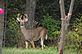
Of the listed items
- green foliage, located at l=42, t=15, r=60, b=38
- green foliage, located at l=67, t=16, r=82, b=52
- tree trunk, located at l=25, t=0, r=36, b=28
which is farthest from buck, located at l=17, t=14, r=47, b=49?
green foliage, located at l=67, t=16, r=82, b=52

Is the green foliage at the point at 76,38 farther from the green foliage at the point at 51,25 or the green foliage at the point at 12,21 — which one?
the green foliage at the point at 51,25

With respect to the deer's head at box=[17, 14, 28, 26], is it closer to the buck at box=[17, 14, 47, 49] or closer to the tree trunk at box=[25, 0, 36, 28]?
the buck at box=[17, 14, 47, 49]

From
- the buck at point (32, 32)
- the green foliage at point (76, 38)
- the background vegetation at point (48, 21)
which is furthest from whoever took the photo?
the buck at point (32, 32)

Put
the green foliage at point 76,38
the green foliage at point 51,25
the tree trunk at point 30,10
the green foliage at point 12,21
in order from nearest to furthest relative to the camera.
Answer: the green foliage at point 76,38 → the green foliage at point 12,21 → the tree trunk at point 30,10 → the green foliage at point 51,25

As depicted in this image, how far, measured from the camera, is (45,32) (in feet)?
51.6

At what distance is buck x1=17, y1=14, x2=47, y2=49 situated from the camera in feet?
49.3

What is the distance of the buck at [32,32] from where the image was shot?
49.3 feet

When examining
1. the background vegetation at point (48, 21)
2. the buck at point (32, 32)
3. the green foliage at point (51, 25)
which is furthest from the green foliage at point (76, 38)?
the green foliage at point (51, 25)

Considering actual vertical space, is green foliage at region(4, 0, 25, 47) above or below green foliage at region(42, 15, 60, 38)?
above

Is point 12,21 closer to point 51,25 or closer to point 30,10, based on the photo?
point 30,10

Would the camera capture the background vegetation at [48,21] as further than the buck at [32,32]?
No

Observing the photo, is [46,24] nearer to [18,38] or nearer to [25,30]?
[25,30]

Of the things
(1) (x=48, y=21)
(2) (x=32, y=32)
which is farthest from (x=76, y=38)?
(1) (x=48, y=21)

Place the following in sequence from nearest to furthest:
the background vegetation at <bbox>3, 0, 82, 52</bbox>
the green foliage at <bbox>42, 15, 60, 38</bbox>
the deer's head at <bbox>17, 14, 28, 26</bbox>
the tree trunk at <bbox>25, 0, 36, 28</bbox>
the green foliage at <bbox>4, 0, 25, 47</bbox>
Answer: the background vegetation at <bbox>3, 0, 82, 52</bbox> < the green foliage at <bbox>4, 0, 25, 47</bbox> < the deer's head at <bbox>17, 14, 28, 26</bbox> < the tree trunk at <bbox>25, 0, 36, 28</bbox> < the green foliage at <bbox>42, 15, 60, 38</bbox>
